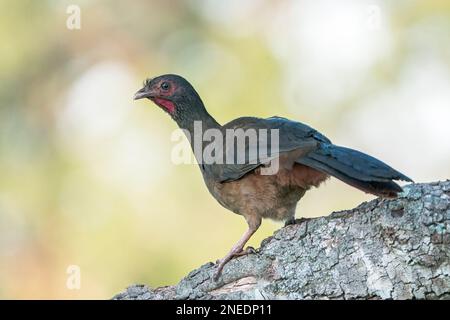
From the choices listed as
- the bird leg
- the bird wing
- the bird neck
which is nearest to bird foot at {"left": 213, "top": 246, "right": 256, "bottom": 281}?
the bird leg

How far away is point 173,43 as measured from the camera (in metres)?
7.91

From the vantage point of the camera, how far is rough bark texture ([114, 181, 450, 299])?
11.0ft

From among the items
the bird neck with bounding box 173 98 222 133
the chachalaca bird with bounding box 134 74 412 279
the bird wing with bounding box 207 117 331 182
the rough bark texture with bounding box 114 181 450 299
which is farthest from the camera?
the bird neck with bounding box 173 98 222 133

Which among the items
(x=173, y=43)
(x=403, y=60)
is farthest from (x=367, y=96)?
(x=173, y=43)

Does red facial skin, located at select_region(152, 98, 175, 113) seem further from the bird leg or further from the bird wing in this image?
the bird leg

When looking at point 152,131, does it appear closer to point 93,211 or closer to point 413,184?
point 93,211

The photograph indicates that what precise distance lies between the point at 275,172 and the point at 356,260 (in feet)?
3.77

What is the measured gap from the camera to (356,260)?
11.4 ft

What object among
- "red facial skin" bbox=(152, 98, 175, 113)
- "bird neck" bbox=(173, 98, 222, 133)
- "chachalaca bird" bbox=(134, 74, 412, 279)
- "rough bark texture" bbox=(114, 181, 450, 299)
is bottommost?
"rough bark texture" bbox=(114, 181, 450, 299)

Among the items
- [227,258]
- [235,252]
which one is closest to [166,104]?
[235,252]

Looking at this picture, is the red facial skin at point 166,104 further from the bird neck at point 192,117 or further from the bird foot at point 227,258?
the bird foot at point 227,258

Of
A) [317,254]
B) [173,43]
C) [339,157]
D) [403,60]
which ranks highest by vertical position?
[173,43]

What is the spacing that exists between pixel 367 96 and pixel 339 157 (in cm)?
351

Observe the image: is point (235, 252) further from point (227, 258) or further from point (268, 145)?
point (268, 145)
